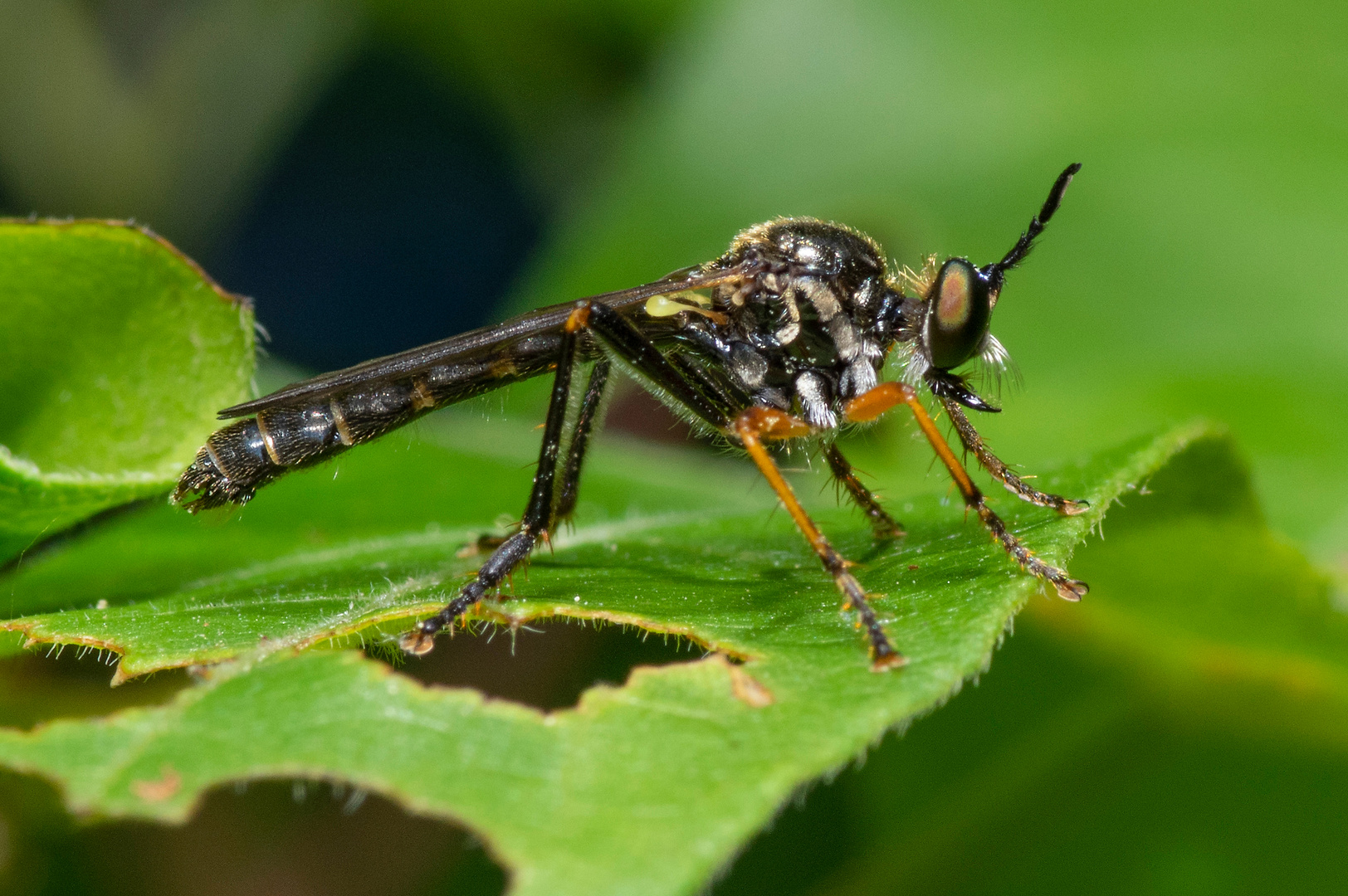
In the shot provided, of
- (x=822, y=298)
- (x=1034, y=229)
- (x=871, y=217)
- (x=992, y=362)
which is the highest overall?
(x=1034, y=229)

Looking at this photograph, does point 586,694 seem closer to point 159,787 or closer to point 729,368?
point 159,787

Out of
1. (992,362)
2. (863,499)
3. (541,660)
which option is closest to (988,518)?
(863,499)

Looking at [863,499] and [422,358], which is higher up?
[863,499]

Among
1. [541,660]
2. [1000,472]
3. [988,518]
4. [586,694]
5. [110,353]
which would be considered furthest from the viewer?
[541,660]

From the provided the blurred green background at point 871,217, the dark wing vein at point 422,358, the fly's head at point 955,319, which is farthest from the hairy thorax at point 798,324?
the blurred green background at point 871,217

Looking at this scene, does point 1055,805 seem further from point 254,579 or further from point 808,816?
point 254,579

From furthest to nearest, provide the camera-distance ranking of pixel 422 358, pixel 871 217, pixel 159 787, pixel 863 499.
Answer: pixel 871 217 < pixel 863 499 < pixel 422 358 < pixel 159 787

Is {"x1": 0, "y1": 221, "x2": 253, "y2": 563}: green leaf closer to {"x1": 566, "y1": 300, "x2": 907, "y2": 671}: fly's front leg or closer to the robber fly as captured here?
the robber fly

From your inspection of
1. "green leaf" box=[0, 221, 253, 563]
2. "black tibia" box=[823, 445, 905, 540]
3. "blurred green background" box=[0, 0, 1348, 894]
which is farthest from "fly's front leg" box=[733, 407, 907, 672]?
"green leaf" box=[0, 221, 253, 563]
